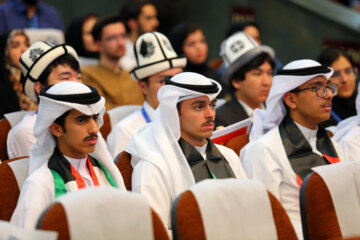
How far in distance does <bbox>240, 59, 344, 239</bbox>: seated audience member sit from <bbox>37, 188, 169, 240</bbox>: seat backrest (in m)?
1.27

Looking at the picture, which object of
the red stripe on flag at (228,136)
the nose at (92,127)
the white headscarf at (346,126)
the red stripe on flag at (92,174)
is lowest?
the white headscarf at (346,126)

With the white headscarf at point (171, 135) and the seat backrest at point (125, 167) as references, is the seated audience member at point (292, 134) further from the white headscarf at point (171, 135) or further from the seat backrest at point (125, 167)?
the seat backrest at point (125, 167)

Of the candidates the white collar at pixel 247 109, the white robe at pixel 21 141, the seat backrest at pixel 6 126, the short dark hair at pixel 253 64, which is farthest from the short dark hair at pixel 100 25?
the white robe at pixel 21 141

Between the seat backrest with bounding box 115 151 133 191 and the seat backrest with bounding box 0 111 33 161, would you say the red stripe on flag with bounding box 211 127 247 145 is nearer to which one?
the seat backrest with bounding box 115 151 133 191

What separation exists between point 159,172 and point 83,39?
3.78 metres

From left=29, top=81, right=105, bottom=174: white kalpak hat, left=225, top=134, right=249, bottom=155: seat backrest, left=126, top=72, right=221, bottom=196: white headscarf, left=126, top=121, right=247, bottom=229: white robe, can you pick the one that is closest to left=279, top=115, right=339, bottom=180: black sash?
left=225, top=134, right=249, bottom=155: seat backrest

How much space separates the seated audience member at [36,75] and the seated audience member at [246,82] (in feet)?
3.82

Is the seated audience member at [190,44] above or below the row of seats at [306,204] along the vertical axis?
above

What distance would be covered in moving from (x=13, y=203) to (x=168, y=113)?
2.94 ft

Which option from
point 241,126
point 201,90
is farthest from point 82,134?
point 241,126

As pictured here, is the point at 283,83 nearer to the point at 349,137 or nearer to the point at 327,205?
the point at 349,137

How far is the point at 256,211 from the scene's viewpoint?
9.64ft

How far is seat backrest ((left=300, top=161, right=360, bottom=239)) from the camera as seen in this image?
317 centimetres

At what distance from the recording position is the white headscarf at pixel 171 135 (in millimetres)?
3514
